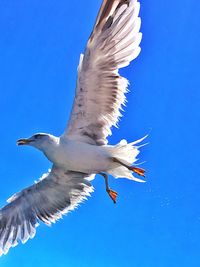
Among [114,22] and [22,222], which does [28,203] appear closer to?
[22,222]

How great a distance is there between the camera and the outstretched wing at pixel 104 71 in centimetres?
730

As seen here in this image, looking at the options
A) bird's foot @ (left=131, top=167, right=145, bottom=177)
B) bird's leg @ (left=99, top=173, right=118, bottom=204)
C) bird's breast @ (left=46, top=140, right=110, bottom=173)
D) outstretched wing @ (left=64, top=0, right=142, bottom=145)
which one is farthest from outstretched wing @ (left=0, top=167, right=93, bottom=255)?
bird's foot @ (left=131, top=167, right=145, bottom=177)

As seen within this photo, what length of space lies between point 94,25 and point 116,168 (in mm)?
2002

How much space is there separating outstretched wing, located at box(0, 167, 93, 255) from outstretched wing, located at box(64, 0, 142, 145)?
3.03 feet

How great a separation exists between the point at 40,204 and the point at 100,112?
1910mm

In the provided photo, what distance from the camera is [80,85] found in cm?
749

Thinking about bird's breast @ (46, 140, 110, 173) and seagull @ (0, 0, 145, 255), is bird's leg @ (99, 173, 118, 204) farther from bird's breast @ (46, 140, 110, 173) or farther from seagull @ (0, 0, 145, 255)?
bird's breast @ (46, 140, 110, 173)

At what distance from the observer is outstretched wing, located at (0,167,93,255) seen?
858 centimetres

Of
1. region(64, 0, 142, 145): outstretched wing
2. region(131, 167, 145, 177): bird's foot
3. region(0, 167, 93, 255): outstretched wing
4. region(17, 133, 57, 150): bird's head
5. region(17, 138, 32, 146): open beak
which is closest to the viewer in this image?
region(64, 0, 142, 145): outstretched wing

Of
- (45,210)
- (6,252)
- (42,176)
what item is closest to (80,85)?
(42,176)

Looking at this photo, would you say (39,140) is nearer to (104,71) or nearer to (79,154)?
(79,154)

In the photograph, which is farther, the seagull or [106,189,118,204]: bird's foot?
[106,189,118,204]: bird's foot

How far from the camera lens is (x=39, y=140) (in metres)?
7.88

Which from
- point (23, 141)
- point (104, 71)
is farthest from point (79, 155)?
point (104, 71)
